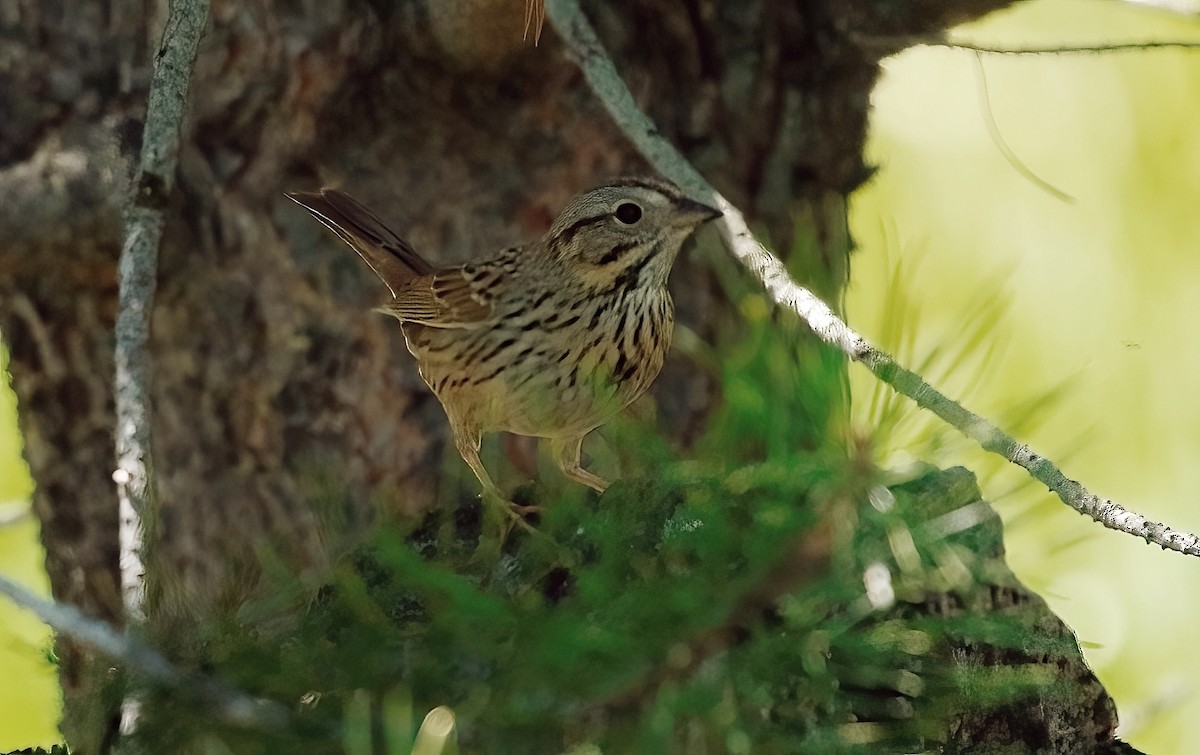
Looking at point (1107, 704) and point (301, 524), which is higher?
point (301, 524)

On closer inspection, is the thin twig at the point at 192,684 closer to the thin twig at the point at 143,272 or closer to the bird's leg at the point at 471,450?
the thin twig at the point at 143,272

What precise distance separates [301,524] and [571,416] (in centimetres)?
93

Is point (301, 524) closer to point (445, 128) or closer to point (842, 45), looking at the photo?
point (445, 128)

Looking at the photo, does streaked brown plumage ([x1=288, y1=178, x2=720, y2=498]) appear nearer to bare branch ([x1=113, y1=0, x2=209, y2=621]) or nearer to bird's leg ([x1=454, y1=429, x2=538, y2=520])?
bird's leg ([x1=454, y1=429, x2=538, y2=520])

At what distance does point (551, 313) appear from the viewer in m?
3.54

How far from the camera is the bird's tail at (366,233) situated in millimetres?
3500

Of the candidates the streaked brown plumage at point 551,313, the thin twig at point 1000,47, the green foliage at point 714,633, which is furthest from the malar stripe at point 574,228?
the green foliage at point 714,633

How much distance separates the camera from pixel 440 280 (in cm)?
384

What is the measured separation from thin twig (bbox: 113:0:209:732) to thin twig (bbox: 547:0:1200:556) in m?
0.84

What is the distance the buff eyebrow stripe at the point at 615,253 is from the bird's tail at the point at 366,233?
2.12 feet

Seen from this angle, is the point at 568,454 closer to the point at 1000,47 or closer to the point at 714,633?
the point at 1000,47

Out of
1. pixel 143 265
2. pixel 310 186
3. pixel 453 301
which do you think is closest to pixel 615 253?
pixel 453 301

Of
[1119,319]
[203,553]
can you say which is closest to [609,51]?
[203,553]

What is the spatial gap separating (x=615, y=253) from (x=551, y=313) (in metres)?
0.24
